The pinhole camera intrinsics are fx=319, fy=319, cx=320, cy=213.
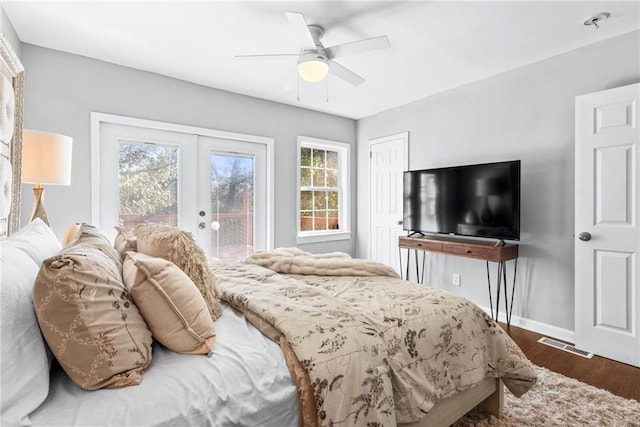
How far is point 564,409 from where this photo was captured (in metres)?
1.83

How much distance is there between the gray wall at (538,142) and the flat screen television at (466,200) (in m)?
0.33

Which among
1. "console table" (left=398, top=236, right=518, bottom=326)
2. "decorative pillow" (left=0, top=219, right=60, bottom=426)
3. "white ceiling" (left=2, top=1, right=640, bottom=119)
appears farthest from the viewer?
"console table" (left=398, top=236, right=518, bottom=326)

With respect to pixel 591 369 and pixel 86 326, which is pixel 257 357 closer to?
pixel 86 326

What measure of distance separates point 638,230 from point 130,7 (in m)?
3.92

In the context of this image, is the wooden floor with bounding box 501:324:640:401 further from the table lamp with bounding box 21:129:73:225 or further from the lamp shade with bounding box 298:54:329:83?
the table lamp with bounding box 21:129:73:225

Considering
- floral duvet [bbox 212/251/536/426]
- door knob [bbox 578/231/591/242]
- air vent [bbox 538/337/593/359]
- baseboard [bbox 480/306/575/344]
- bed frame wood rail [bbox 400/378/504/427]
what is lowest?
air vent [bbox 538/337/593/359]

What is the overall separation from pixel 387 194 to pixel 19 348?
4.10m

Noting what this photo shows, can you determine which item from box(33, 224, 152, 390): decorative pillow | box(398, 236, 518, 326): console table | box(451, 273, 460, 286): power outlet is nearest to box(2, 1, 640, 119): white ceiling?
box(398, 236, 518, 326): console table

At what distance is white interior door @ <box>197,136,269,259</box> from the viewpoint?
3.59 m

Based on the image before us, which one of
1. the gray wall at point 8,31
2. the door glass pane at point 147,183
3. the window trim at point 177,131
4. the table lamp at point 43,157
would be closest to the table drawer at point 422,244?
the window trim at point 177,131

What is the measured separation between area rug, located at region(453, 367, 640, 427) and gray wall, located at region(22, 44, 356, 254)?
2.89 metres

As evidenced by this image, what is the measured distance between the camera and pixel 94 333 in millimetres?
857

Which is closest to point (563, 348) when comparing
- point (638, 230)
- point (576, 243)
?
point (576, 243)

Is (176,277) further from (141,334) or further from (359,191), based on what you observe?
(359,191)
